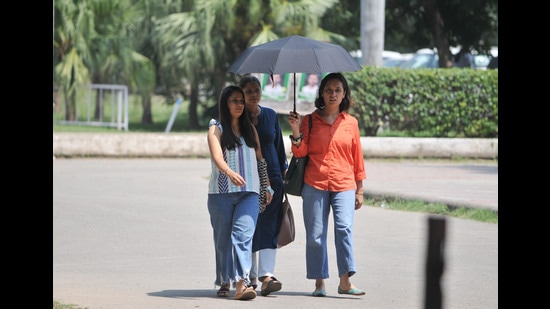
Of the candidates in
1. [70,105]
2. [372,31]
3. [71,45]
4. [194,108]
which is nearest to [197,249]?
[372,31]

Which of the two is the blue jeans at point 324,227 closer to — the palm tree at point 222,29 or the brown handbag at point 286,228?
the brown handbag at point 286,228

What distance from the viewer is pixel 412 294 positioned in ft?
29.0

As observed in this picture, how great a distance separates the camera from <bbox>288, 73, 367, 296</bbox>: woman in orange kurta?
8.68 metres

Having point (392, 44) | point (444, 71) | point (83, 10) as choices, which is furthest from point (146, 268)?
point (392, 44)

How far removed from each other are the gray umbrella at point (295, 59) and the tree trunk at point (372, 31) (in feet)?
50.9

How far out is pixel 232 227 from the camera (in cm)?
862

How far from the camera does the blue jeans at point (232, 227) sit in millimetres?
Result: 8547

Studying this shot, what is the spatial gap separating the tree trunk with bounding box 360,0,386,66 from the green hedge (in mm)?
867

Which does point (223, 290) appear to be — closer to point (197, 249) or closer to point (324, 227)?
point (324, 227)

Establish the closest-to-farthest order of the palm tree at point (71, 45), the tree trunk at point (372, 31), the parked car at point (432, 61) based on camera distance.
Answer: the tree trunk at point (372, 31)
the palm tree at point (71, 45)
the parked car at point (432, 61)

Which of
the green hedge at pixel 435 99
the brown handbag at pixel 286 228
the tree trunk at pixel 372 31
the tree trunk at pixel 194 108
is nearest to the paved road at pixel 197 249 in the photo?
the brown handbag at pixel 286 228

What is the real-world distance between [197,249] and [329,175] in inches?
110
